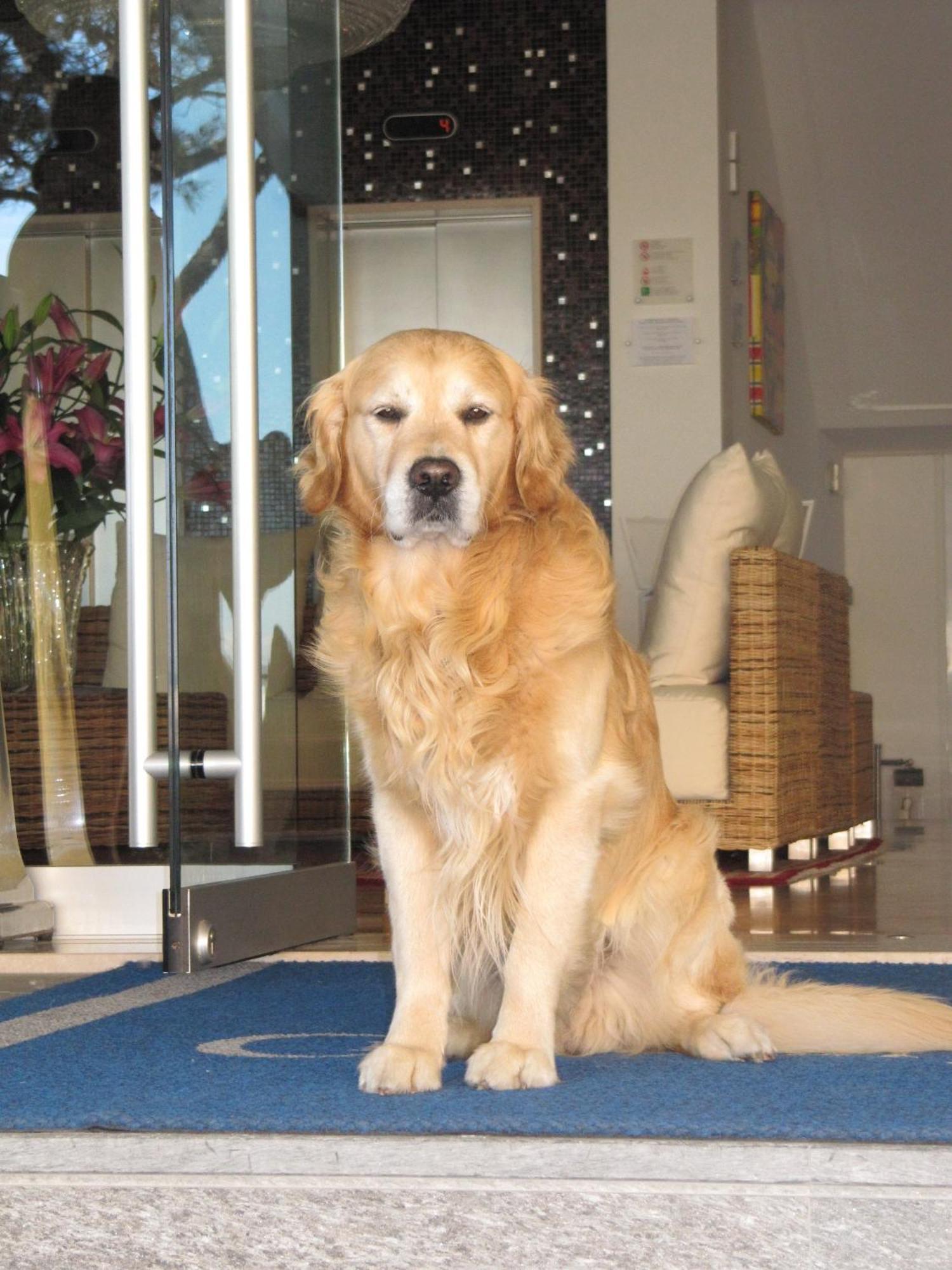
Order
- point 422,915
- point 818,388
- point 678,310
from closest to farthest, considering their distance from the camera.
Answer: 1. point 422,915
2. point 678,310
3. point 818,388

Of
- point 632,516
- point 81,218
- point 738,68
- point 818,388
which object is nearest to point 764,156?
point 738,68

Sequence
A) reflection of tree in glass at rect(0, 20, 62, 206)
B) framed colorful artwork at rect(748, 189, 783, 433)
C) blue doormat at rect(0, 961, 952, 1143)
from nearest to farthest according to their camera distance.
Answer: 1. blue doormat at rect(0, 961, 952, 1143)
2. reflection of tree in glass at rect(0, 20, 62, 206)
3. framed colorful artwork at rect(748, 189, 783, 433)

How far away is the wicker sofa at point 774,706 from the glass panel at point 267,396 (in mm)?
1688

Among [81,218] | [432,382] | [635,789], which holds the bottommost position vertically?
[635,789]

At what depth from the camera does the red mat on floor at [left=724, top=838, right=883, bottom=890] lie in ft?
12.9

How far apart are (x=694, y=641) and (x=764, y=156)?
3.90 m

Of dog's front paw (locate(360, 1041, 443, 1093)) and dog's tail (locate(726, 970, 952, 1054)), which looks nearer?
dog's front paw (locate(360, 1041, 443, 1093))

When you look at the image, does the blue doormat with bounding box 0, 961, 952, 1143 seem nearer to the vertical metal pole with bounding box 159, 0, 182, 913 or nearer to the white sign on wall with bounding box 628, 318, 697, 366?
the vertical metal pole with bounding box 159, 0, 182, 913

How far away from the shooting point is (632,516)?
20.2 ft

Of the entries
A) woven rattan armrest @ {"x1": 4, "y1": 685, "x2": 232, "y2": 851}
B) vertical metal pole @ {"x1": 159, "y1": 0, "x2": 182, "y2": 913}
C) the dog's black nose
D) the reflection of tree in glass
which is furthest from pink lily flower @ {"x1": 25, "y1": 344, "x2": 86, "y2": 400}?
the dog's black nose

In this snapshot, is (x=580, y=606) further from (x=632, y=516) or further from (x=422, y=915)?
(x=632, y=516)

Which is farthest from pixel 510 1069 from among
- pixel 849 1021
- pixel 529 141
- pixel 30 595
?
pixel 529 141

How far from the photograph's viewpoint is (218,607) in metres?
2.16

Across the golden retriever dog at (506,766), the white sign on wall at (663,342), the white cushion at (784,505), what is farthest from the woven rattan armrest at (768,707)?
the golden retriever dog at (506,766)
